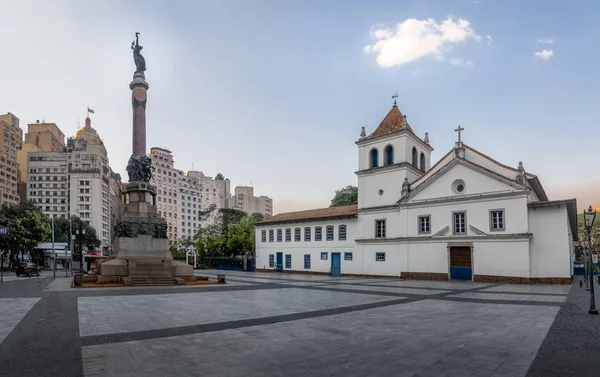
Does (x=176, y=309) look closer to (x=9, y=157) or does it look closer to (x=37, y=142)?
(x=9, y=157)

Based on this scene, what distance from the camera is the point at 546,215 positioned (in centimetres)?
2652

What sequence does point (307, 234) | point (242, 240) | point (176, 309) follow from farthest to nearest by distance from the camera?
1. point (242, 240)
2. point (307, 234)
3. point (176, 309)

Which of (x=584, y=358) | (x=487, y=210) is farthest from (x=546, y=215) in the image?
(x=584, y=358)

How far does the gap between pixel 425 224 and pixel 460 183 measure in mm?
4128

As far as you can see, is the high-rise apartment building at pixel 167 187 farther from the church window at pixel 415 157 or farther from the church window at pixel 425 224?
the church window at pixel 425 224

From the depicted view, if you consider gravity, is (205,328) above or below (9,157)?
below

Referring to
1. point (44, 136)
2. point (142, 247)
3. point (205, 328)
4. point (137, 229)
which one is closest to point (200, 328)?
point (205, 328)

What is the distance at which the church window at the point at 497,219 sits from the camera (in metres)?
27.5

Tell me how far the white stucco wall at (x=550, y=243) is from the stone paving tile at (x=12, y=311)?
2783 centimetres

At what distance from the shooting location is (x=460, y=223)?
96.5ft

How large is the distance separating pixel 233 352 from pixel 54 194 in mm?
112422

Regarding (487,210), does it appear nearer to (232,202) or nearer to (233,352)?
(233,352)

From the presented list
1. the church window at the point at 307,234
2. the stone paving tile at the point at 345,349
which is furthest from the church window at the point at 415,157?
the stone paving tile at the point at 345,349

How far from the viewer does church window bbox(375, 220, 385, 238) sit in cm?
3428
